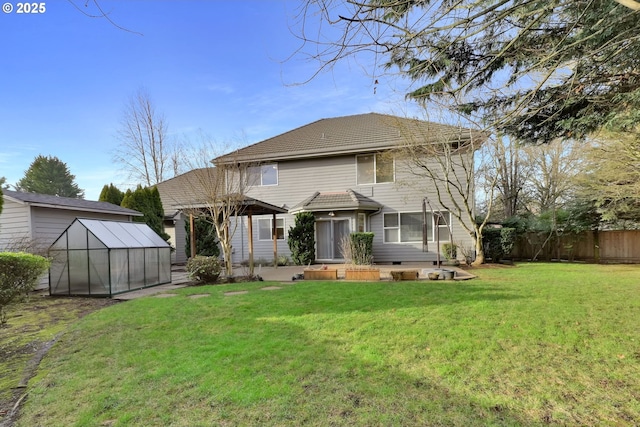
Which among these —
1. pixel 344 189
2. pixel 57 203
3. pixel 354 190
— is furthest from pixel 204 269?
pixel 354 190

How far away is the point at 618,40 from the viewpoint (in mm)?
3596

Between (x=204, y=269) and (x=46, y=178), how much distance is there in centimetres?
3904

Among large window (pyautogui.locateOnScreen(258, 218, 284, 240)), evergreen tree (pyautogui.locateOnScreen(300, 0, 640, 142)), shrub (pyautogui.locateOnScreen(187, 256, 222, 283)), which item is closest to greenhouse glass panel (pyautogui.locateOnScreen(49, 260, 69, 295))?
shrub (pyautogui.locateOnScreen(187, 256, 222, 283))

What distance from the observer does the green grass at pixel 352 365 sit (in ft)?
8.77

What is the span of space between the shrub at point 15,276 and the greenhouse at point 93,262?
3.59 metres

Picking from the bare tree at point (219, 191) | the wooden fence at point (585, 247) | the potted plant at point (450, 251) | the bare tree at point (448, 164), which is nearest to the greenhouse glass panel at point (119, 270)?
the bare tree at point (219, 191)

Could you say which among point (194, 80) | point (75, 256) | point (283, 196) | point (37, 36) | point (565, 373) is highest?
point (194, 80)

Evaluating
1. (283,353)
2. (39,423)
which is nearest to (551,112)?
(283,353)

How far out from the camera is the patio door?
1483 cm

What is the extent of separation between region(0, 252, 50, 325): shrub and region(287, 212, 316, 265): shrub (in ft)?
31.6

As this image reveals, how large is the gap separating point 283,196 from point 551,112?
41.0 feet

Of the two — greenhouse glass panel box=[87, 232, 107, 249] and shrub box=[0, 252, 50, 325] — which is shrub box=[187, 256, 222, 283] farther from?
shrub box=[0, 252, 50, 325]

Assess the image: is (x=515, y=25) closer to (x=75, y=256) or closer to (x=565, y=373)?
(x=565, y=373)

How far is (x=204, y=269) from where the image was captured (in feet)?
33.3
